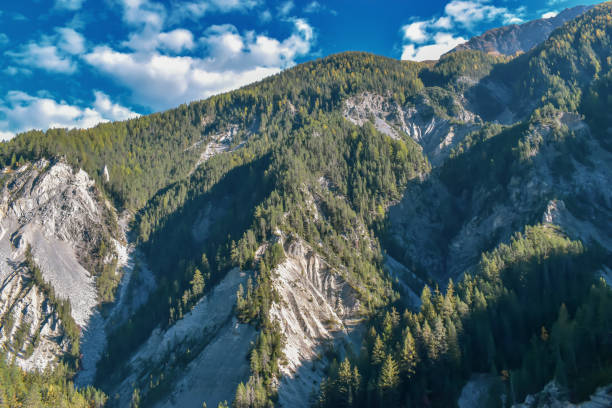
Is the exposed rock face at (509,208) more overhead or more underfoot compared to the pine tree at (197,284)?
more overhead

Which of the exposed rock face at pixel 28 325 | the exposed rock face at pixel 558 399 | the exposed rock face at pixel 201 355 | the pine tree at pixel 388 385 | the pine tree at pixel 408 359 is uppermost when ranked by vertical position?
the exposed rock face at pixel 28 325

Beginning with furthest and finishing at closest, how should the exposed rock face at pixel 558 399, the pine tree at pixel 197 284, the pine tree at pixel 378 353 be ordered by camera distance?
the pine tree at pixel 197 284
the pine tree at pixel 378 353
the exposed rock face at pixel 558 399

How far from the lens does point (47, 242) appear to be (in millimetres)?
108688

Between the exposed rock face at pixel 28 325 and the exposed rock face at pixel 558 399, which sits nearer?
the exposed rock face at pixel 558 399

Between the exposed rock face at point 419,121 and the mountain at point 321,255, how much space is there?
0.87 m

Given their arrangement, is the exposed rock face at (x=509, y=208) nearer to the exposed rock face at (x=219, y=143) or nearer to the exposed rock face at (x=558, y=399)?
the exposed rock face at (x=558, y=399)

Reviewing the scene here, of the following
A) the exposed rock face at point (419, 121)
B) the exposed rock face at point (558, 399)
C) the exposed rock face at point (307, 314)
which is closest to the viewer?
the exposed rock face at point (558, 399)

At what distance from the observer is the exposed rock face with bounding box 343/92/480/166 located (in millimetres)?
156500

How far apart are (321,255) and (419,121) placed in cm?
9811

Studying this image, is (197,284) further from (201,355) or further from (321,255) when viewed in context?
(321,255)

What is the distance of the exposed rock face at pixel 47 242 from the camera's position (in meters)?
93.8

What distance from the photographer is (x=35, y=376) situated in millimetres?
78938

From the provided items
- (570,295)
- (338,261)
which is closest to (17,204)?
(338,261)

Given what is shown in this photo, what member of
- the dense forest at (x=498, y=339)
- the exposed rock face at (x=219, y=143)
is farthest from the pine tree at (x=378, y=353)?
the exposed rock face at (x=219, y=143)
